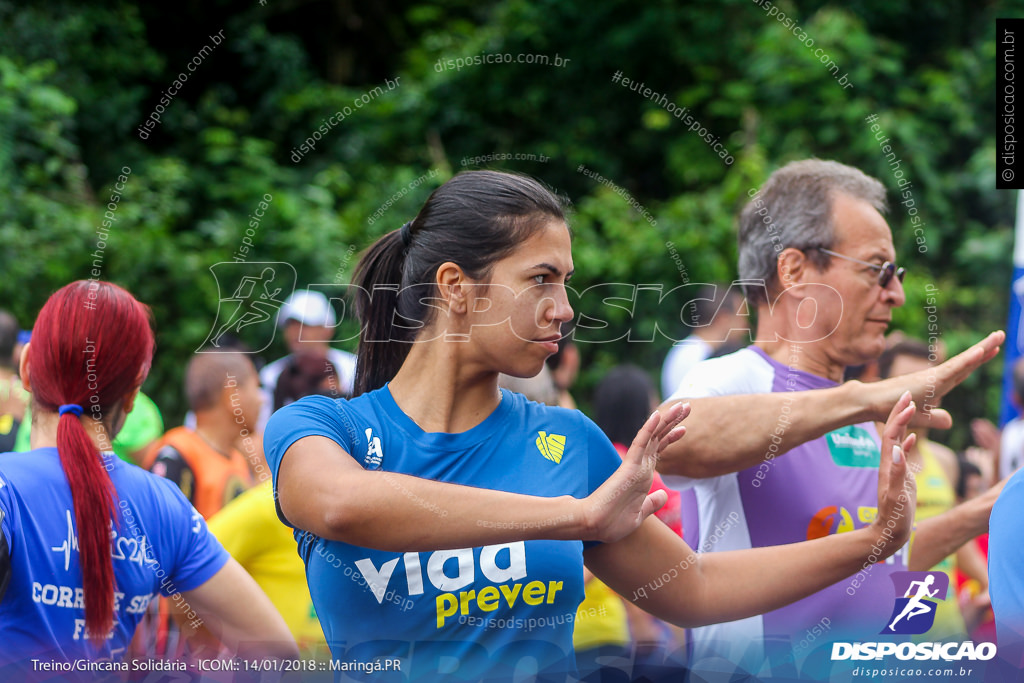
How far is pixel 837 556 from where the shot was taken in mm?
1675

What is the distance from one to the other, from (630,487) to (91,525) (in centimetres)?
101

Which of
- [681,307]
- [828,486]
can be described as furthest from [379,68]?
[828,486]

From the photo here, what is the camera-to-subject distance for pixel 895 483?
5.28ft

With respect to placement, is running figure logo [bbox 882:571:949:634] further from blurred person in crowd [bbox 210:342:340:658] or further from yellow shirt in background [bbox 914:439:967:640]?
blurred person in crowd [bbox 210:342:340:658]

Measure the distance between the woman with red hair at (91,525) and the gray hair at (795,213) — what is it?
1.36m

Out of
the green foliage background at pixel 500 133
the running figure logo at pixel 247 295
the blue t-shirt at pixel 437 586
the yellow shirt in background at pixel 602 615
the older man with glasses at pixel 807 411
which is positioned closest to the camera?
the blue t-shirt at pixel 437 586

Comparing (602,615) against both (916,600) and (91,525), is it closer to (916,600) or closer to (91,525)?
(916,600)

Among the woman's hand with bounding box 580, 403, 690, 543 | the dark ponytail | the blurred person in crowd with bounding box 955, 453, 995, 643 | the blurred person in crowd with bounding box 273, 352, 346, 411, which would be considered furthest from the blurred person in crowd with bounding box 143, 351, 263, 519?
the blurred person in crowd with bounding box 955, 453, 995, 643

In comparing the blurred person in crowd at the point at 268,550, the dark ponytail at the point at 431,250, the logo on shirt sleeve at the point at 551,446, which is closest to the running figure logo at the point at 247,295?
the blurred person in crowd at the point at 268,550

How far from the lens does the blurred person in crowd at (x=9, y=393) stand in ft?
10.9

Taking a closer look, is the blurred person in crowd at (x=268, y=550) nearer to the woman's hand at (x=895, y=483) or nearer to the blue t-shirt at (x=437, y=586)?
the blue t-shirt at (x=437, y=586)

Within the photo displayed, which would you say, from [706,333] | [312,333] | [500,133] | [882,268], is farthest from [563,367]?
[500,133]

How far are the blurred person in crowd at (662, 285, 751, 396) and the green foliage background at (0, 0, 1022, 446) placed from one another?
0.52 meters

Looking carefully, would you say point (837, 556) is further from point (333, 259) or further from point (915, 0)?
point (915, 0)
